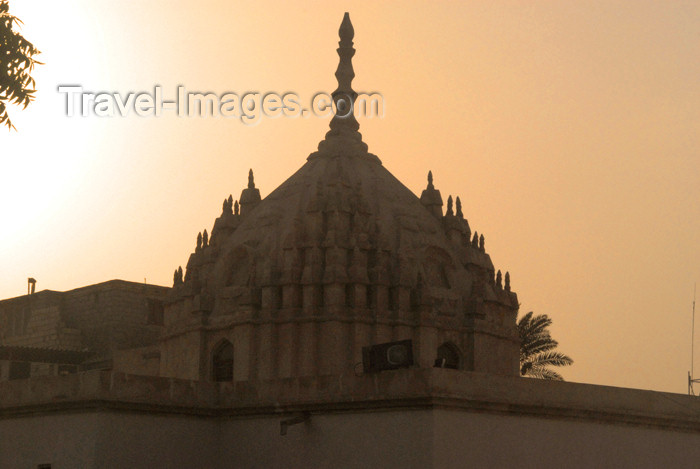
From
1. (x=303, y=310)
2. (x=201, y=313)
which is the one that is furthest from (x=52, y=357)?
(x=303, y=310)

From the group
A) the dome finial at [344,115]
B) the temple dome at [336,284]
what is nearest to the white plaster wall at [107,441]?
the temple dome at [336,284]

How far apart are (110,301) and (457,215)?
51.5 ft

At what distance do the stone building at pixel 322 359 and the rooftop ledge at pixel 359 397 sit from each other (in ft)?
0.12

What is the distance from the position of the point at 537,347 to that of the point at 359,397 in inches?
928

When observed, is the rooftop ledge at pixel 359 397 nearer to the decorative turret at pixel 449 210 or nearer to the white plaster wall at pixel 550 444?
the white plaster wall at pixel 550 444

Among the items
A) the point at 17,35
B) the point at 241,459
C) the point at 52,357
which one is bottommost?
the point at 241,459

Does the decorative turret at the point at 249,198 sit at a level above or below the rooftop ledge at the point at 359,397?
above

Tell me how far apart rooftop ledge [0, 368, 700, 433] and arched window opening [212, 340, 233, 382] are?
893cm

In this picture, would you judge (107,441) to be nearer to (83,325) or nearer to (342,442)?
(342,442)

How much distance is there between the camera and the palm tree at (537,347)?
4547 centimetres

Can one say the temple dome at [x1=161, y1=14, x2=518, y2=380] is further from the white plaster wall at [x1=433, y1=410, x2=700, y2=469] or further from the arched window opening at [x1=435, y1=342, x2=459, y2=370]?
the white plaster wall at [x1=433, y1=410, x2=700, y2=469]

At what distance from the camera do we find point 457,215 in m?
40.2

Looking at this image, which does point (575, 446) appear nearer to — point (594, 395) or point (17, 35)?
point (594, 395)

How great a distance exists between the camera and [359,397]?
23234 millimetres
